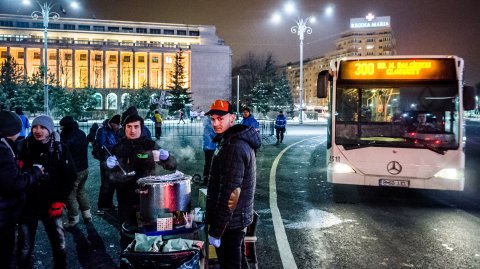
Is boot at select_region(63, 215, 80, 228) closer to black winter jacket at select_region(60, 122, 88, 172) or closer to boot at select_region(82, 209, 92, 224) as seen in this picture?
boot at select_region(82, 209, 92, 224)

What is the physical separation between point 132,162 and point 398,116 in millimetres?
6253

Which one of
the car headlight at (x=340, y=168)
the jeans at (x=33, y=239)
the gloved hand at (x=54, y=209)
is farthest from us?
the car headlight at (x=340, y=168)

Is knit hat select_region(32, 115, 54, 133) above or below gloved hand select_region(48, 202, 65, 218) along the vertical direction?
above

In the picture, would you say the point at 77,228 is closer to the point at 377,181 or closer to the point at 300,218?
the point at 300,218

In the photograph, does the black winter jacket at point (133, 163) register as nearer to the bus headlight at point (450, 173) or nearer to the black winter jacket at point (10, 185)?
the black winter jacket at point (10, 185)

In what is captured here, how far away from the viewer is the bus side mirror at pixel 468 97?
8312mm

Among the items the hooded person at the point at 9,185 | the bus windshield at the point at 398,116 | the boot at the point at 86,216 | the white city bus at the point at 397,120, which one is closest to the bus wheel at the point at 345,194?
the white city bus at the point at 397,120

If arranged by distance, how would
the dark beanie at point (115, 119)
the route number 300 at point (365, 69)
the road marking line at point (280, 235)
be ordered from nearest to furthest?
the road marking line at point (280, 235), the dark beanie at point (115, 119), the route number 300 at point (365, 69)

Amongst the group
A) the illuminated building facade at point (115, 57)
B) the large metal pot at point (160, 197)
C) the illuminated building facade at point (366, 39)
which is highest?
the illuminated building facade at point (366, 39)

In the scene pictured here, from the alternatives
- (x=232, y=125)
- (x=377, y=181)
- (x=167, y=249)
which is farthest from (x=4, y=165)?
(x=377, y=181)

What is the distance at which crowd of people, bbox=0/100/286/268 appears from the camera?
355 centimetres

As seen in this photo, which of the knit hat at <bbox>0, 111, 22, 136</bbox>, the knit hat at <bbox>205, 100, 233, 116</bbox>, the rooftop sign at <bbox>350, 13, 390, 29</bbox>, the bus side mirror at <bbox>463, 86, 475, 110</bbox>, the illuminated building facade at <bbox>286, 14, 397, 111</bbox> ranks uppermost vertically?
the rooftop sign at <bbox>350, 13, 390, 29</bbox>

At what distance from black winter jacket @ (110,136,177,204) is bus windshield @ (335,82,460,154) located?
5.18 metres

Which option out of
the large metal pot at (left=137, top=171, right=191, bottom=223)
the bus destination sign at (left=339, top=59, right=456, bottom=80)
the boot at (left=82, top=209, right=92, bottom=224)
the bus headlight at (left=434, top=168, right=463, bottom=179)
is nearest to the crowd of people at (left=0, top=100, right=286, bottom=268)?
the large metal pot at (left=137, top=171, right=191, bottom=223)
